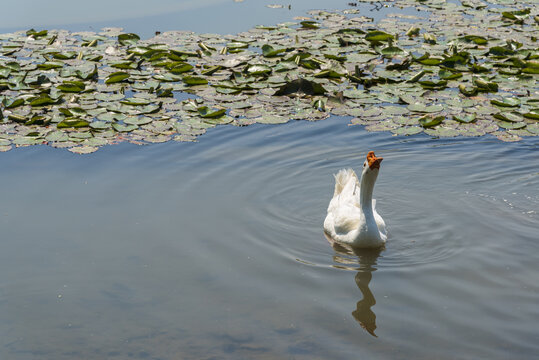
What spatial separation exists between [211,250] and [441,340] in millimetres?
2430

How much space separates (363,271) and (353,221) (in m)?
0.69

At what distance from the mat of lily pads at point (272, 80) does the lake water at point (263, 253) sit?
38 centimetres

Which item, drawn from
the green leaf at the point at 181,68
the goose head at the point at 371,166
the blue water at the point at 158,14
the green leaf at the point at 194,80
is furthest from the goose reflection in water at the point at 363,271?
the blue water at the point at 158,14

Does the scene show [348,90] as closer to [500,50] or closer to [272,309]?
[500,50]

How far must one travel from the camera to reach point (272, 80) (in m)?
10.7

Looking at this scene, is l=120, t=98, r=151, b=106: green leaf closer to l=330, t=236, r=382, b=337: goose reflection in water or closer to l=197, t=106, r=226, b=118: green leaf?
l=197, t=106, r=226, b=118: green leaf

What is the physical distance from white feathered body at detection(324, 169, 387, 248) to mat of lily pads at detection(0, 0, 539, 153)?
2.05 metres

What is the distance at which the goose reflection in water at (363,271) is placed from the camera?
547 centimetres

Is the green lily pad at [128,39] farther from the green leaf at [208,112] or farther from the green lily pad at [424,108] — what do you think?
the green lily pad at [424,108]

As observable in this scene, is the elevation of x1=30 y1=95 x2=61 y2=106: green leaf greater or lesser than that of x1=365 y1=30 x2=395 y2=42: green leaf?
lesser

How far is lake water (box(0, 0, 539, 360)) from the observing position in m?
5.24

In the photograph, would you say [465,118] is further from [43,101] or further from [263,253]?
[43,101]

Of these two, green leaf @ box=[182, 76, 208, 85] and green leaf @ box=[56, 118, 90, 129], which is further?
green leaf @ box=[182, 76, 208, 85]

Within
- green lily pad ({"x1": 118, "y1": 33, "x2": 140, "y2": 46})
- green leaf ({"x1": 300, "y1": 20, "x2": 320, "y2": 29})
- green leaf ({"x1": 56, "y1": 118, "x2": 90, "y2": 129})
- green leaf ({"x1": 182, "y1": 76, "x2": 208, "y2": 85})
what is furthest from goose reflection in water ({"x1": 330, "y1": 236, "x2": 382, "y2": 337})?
green leaf ({"x1": 300, "y1": 20, "x2": 320, "y2": 29})
